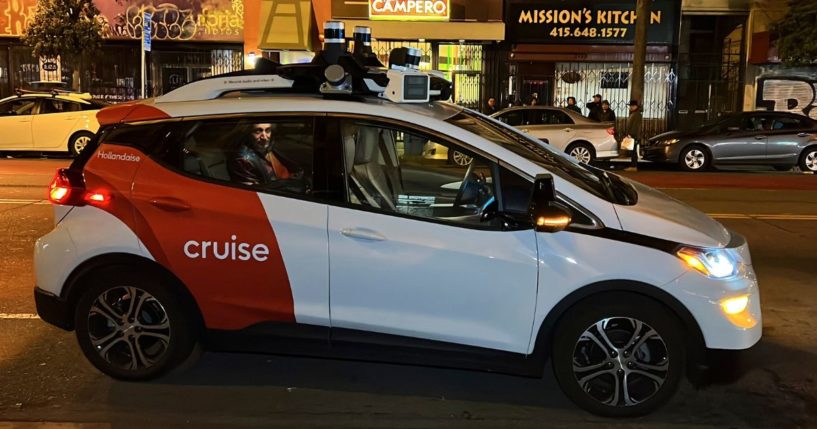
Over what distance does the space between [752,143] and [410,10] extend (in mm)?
9831

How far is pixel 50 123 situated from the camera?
16703 mm

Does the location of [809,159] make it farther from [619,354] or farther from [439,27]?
[619,354]

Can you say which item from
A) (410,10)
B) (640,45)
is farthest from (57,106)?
(640,45)

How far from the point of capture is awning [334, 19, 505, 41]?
21.5 metres

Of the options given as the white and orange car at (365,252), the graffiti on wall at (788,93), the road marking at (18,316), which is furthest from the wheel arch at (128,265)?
the graffiti on wall at (788,93)

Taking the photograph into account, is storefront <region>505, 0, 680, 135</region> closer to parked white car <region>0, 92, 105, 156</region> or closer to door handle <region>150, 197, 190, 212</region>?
parked white car <region>0, 92, 105, 156</region>

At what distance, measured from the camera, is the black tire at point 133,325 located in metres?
4.30

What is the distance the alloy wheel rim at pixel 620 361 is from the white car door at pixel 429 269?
0.34 metres

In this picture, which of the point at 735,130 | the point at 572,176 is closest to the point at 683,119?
the point at 735,130

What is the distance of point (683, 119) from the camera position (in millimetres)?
23094

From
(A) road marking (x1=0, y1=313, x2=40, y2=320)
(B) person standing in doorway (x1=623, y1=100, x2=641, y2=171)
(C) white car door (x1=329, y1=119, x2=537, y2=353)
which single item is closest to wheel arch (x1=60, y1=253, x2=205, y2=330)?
(C) white car door (x1=329, y1=119, x2=537, y2=353)

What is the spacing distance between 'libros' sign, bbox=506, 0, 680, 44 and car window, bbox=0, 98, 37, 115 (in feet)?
42.1

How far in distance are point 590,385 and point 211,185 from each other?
233 centimetres

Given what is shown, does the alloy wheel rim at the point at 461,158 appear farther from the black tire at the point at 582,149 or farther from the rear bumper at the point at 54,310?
the black tire at the point at 582,149
